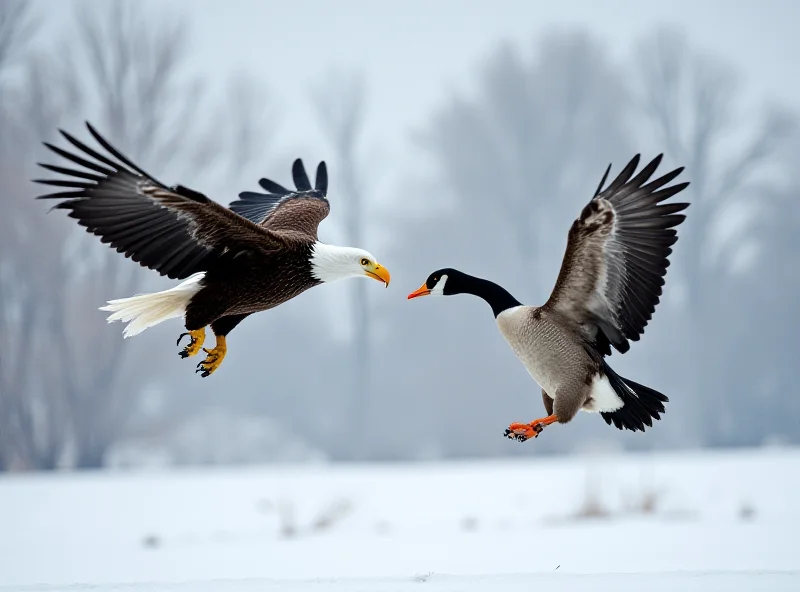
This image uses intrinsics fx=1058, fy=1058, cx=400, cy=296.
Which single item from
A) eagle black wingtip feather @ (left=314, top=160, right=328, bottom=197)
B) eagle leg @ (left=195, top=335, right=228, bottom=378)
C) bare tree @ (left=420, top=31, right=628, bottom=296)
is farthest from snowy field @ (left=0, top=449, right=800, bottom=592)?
bare tree @ (left=420, top=31, right=628, bottom=296)

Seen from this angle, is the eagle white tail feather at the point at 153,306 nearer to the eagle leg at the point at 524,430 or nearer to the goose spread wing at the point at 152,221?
the goose spread wing at the point at 152,221

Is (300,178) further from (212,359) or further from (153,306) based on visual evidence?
(212,359)

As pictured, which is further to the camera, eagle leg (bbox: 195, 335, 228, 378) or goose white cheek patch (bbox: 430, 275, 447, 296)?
goose white cheek patch (bbox: 430, 275, 447, 296)

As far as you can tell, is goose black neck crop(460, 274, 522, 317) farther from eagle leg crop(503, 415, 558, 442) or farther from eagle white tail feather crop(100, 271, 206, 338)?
eagle white tail feather crop(100, 271, 206, 338)

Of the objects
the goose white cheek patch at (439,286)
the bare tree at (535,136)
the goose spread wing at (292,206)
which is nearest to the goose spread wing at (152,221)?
the goose spread wing at (292,206)

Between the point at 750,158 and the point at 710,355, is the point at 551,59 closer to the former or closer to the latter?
the point at 750,158

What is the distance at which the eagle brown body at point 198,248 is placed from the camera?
508 centimetres

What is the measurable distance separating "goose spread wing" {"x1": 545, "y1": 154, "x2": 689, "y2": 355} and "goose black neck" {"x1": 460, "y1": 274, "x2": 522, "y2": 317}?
0.76 ft

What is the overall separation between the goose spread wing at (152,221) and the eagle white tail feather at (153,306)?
26cm

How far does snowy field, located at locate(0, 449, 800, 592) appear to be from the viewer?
7.12m

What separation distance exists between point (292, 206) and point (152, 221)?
1706 millimetres

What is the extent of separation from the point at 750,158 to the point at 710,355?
17.2 feet

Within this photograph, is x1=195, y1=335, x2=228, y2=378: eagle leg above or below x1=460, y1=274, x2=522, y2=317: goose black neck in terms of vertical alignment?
below

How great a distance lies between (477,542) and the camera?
9562mm
